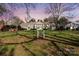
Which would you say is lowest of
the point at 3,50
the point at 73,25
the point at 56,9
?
the point at 3,50

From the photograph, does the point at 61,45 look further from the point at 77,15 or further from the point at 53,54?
the point at 77,15

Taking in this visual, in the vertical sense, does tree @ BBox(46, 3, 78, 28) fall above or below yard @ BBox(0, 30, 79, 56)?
above

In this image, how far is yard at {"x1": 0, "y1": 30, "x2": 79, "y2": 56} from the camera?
1.60 metres

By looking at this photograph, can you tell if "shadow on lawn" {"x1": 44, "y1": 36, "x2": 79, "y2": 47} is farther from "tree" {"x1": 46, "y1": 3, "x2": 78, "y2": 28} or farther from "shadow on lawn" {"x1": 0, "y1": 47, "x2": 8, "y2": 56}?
"shadow on lawn" {"x1": 0, "y1": 47, "x2": 8, "y2": 56}

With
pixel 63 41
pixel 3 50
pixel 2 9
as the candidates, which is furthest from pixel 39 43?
pixel 2 9

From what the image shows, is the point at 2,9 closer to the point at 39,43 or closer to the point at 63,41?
the point at 39,43

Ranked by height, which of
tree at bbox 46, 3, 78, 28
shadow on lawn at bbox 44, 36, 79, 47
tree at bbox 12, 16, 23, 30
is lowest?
shadow on lawn at bbox 44, 36, 79, 47

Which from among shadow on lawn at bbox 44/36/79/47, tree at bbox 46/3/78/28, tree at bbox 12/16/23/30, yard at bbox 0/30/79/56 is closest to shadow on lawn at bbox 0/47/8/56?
yard at bbox 0/30/79/56

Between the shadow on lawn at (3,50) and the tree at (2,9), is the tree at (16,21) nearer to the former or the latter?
the tree at (2,9)

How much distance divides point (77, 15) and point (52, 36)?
0.30 m

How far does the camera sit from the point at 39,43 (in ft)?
5.31

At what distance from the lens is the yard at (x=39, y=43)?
5.24 feet

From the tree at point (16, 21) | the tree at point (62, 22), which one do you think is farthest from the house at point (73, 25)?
the tree at point (16, 21)

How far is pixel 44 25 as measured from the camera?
164 centimetres
